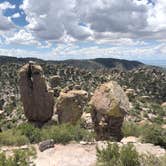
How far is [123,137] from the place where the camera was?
21078mm

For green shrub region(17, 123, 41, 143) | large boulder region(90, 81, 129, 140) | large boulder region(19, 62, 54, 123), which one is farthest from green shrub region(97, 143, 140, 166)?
large boulder region(19, 62, 54, 123)

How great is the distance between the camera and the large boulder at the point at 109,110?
19706mm

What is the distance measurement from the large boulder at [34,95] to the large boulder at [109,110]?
1980cm

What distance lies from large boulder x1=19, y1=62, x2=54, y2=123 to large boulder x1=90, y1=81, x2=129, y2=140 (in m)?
19.8

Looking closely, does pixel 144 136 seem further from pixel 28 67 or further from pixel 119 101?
pixel 28 67

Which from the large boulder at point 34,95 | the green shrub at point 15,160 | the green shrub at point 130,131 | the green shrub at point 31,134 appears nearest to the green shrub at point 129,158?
the green shrub at point 15,160

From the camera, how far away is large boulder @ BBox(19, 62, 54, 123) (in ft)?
131

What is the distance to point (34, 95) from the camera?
40156 mm

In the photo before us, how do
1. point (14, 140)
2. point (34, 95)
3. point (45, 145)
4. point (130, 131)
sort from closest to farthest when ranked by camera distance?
1. point (45, 145)
2. point (14, 140)
3. point (130, 131)
4. point (34, 95)

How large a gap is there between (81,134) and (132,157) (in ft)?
23.8

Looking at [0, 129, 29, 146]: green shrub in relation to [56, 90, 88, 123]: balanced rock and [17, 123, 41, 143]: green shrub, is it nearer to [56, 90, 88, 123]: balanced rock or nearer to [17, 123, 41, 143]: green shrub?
[17, 123, 41, 143]: green shrub

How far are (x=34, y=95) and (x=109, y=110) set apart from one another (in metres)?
21.5

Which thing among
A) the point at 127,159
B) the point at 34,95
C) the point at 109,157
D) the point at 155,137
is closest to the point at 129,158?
the point at 127,159

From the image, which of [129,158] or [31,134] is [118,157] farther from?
[31,134]
